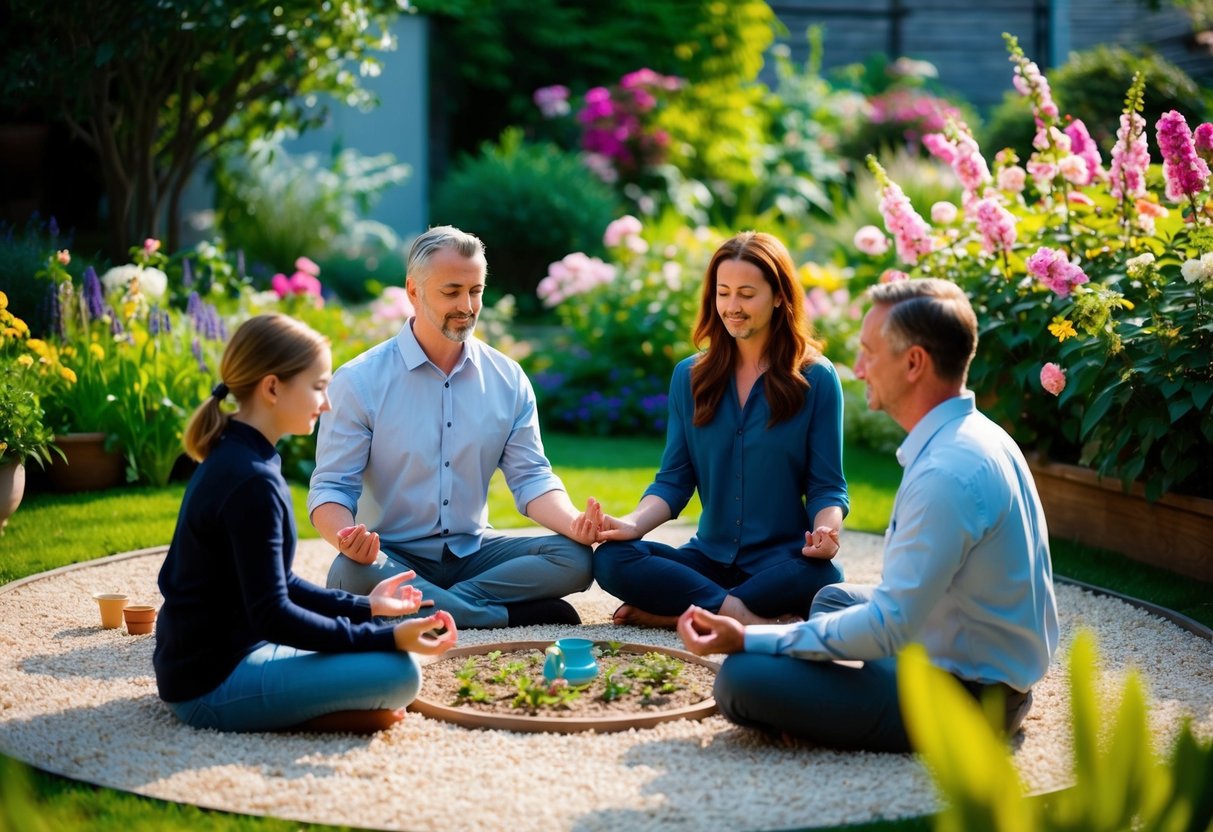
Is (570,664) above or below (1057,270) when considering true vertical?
below

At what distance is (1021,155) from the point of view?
1418cm

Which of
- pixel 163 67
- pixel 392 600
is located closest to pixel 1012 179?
pixel 392 600

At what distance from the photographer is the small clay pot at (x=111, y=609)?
4.47 m

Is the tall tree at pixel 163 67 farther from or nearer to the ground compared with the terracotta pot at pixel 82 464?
farther from the ground

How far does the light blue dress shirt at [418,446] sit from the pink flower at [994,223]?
2.08m

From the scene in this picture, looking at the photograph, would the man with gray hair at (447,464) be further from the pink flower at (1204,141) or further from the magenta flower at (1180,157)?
the pink flower at (1204,141)

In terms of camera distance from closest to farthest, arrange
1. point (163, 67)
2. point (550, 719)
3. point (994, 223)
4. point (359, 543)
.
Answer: point (550, 719), point (359, 543), point (994, 223), point (163, 67)

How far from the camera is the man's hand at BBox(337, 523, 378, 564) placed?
13.5 feet

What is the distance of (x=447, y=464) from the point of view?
4.57m

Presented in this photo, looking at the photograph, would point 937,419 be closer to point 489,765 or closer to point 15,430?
point 489,765

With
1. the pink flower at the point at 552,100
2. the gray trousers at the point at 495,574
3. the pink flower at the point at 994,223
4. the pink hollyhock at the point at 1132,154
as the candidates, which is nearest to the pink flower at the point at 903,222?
the pink flower at the point at 994,223

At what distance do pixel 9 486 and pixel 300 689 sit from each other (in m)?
2.56

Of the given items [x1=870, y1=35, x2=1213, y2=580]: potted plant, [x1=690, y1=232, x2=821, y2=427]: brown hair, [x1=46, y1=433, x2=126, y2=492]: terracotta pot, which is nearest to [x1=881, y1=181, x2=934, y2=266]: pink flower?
[x1=870, y1=35, x2=1213, y2=580]: potted plant

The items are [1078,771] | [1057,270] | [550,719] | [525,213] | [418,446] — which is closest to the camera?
[1078,771]
